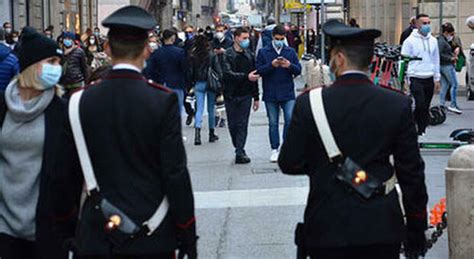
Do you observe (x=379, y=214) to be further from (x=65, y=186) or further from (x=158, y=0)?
(x=158, y=0)

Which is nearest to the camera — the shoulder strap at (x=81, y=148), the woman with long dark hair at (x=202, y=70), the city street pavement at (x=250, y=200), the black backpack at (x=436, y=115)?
the shoulder strap at (x=81, y=148)

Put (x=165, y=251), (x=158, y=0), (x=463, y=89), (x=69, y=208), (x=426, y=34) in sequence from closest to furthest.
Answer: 1. (x=165, y=251)
2. (x=69, y=208)
3. (x=426, y=34)
4. (x=463, y=89)
5. (x=158, y=0)

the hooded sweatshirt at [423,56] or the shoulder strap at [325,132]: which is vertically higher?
the shoulder strap at [325,132]

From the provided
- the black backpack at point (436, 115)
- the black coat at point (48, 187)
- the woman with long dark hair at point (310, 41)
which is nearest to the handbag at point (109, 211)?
the black coat at point (48, 187)

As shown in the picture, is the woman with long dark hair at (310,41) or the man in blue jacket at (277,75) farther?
the woman with long dark hair at (310,41)

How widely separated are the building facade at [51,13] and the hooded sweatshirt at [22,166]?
100ft

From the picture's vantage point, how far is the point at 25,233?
5.70 m

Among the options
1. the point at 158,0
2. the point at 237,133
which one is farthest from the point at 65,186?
the point at 158,0

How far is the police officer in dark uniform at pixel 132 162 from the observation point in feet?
15.8

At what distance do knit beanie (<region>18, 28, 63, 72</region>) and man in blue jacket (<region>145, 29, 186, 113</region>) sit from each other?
1121 cm

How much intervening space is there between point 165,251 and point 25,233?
1.14 m

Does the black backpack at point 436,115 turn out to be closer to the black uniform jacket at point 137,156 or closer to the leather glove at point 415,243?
the leather glove at point 415,243

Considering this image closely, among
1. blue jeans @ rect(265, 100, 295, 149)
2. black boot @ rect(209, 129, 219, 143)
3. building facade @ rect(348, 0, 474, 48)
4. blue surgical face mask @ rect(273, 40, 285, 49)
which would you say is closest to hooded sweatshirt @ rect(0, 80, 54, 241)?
blue jeans @ rect(265, 100, 295, 149)

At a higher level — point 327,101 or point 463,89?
point 327,101
